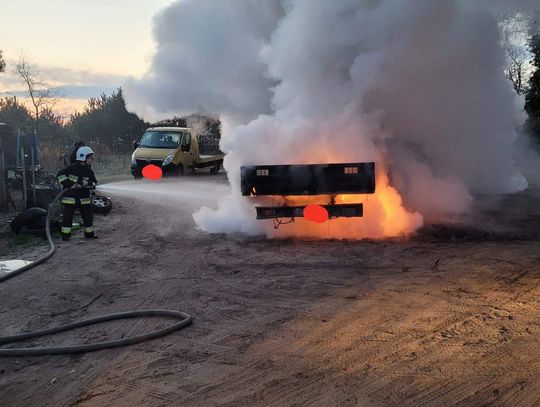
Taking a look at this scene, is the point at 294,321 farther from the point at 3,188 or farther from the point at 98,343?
the point at 3,188

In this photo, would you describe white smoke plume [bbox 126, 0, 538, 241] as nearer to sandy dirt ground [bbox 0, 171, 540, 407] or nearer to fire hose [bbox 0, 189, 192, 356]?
sandy dirt ground [bbox 0, 171, 540, 407]

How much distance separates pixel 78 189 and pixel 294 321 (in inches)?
254

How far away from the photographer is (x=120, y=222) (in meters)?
12.0

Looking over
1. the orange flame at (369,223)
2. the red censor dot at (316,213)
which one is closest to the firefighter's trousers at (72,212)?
the orange flame at (369,223)

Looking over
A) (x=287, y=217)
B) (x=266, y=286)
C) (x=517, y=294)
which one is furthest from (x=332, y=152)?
(x=517, y=294)

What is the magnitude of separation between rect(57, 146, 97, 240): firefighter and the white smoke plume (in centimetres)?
180

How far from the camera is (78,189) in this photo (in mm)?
9961

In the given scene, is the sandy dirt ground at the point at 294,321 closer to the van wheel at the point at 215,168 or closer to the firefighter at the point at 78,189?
the firefighter at the point at 78,189

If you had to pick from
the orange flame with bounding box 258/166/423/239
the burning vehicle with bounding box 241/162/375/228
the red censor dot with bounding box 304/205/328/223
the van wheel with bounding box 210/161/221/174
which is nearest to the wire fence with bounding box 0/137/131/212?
the burning vehicle with bounding box 241/162/375/228

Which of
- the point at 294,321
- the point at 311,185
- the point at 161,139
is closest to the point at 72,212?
the point at 311,185

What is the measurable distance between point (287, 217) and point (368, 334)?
4.16 m

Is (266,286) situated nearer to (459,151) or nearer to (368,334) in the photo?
(368,334)

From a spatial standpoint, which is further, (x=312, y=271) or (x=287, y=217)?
(x=287, y=217)

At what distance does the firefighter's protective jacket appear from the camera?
387 inches
